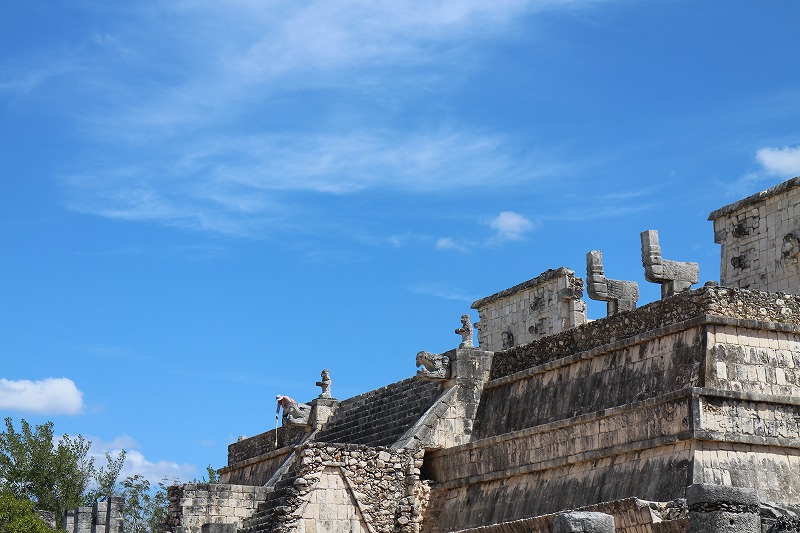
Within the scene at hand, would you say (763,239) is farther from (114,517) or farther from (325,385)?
(114,517)

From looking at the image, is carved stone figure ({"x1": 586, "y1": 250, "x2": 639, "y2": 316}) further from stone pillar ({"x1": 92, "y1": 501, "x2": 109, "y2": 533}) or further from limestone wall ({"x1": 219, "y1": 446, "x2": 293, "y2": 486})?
stone pillar ({"x1": 92, "y1": 501, "x2": 109, "y2": 533})

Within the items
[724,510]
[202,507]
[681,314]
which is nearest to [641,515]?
[724,510]

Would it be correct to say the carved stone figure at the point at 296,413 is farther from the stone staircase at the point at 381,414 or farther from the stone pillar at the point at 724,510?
the stone pillar at the point at 724,510

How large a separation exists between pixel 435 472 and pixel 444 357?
2.06 m

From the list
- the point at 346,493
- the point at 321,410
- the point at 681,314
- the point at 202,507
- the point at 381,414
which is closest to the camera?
the point at 681,314

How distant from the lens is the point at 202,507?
24.1 meters

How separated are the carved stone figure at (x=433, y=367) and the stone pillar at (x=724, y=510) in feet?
36.5

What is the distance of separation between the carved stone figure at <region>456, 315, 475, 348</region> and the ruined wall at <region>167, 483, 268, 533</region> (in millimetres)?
4649

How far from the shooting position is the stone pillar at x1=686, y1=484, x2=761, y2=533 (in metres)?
11.7

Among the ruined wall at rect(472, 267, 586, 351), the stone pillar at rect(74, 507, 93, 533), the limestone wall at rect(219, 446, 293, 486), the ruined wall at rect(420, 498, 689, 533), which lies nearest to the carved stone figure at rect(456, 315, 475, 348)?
the ruined wall at rect(472, 267, 586, 351)

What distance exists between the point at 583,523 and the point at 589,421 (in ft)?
25.8

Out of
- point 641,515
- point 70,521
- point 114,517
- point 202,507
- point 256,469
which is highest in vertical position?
point 256,469

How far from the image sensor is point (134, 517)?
4838 cm

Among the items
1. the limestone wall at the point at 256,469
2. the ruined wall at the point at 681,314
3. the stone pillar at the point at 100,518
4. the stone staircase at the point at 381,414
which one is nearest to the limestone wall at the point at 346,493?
the stone staircase at the point at 381,414
